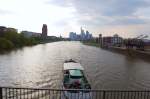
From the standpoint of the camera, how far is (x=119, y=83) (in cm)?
3378

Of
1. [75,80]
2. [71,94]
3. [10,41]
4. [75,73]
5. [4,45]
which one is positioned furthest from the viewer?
[10,41]

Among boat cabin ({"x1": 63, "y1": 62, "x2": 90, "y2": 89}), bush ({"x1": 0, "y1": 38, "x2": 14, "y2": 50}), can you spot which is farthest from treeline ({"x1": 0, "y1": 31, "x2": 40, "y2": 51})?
boat cabin ({"x1": 63, "y1": 62, "x2": 90, "y2": 89})

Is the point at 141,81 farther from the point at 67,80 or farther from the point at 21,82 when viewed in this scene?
the point at 21,82

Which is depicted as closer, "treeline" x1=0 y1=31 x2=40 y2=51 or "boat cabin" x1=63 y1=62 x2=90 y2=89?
"boat cabin" x1=63 y1=62 x2=90 y2=89

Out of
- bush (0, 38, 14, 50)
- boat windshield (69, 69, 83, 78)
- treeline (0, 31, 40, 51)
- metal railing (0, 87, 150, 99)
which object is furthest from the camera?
treeline (0, 31, 40, 51)

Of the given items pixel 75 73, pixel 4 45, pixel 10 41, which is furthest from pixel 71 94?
pixel 10 41

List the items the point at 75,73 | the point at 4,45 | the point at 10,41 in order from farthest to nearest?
the point at 10,41, the point at 4,45, the point at 75,73

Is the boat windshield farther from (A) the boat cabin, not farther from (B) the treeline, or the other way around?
(B) the treeline

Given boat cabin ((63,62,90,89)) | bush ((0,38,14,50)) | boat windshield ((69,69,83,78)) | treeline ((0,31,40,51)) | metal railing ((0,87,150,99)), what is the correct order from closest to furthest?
metal railing ((0,87,150,99))
boat cabin ((63,62,90,89))
boat windshield ((69,69,83,78))
bush ((0,38,14,50))
treeline ((0,31,40,51))

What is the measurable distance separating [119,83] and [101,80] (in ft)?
8.12

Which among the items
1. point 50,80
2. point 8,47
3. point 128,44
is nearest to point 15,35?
point 8,47

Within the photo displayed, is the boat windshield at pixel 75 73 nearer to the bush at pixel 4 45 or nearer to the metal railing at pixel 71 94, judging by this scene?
the metal railing at pixel 71 94

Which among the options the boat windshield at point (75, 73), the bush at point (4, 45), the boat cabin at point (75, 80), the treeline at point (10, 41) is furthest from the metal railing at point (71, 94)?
the bush at point (4, 45)

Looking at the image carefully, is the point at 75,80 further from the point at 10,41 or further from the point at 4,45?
the point at 10,41
